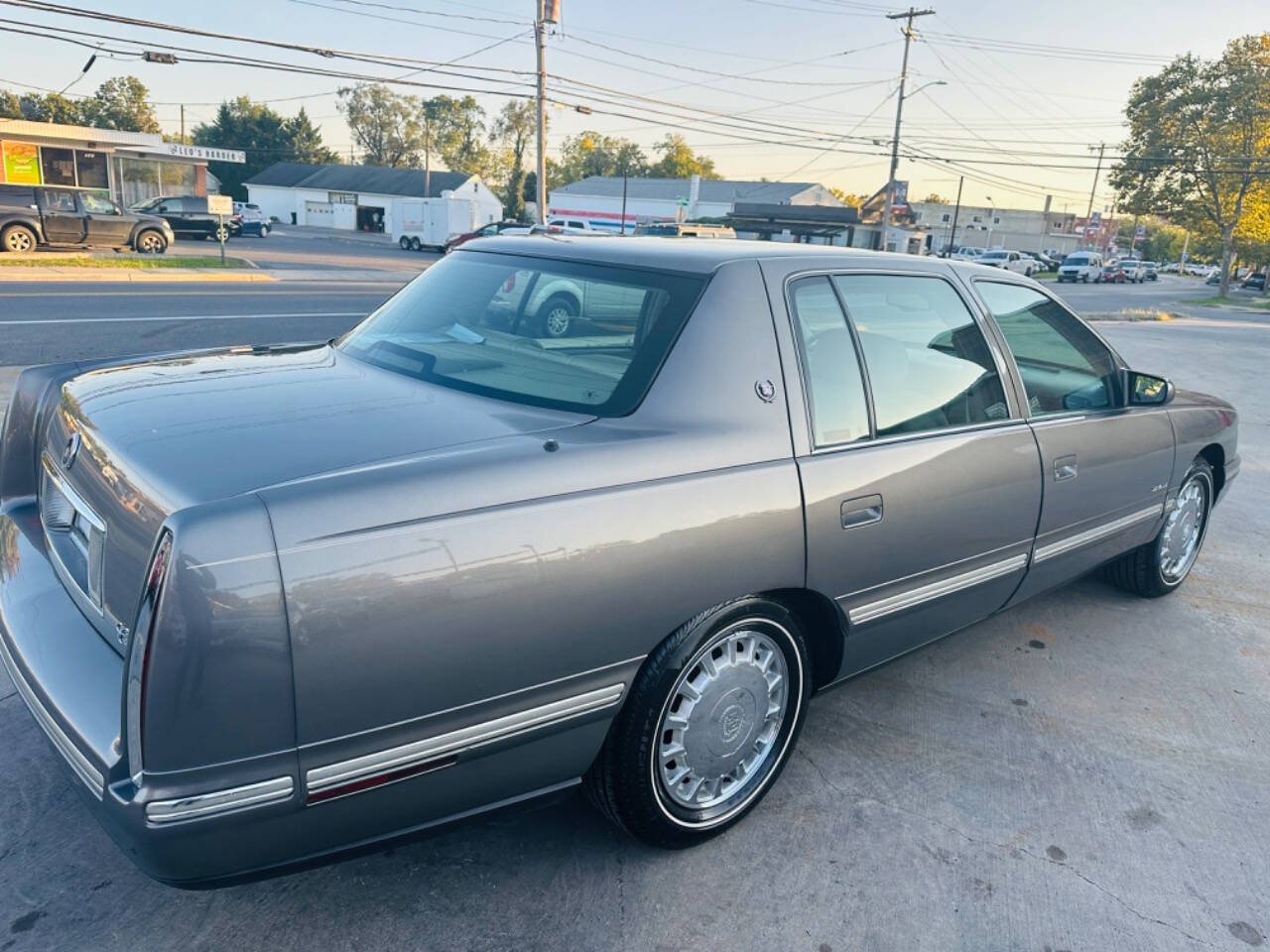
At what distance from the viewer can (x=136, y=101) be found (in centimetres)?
8944

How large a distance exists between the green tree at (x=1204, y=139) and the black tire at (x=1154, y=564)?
4482 centimetres

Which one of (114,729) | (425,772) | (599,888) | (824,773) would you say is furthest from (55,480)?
(824,773)

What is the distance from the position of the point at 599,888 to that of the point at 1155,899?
158 centimetres

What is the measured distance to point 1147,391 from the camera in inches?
157

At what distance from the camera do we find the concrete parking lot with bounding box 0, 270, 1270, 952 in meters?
2.31

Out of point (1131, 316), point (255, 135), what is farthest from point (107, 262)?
point (255, 135)

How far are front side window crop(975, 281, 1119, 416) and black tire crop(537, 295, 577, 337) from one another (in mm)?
1623

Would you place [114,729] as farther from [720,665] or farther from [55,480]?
[720,665]

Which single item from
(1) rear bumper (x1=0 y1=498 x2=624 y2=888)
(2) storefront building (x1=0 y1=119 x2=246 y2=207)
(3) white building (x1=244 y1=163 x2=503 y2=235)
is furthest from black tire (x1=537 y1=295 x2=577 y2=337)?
(3) white building (x1=244 y1=163 x2=503 y2=235)

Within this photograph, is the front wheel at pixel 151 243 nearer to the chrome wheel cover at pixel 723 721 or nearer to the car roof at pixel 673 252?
the car roof at pixel 673 252

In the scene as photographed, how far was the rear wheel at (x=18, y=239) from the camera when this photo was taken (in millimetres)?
22688

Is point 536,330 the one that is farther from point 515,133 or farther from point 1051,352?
point 515,133

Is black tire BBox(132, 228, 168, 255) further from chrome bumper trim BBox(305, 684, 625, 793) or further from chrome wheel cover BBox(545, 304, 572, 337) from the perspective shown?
chrome bumper trim BBox(305, 684, 625, 793)

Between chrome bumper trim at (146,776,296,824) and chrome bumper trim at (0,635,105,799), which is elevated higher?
chrome bumper trim at (146,776,296,824)
